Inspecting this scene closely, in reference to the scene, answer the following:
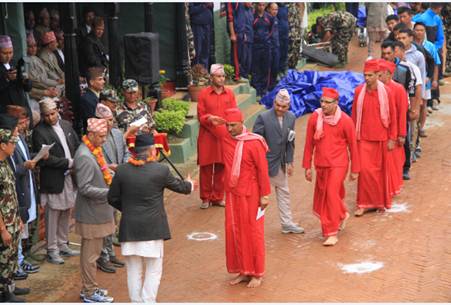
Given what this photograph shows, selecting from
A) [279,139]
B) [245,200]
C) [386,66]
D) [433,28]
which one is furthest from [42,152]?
[433,28]

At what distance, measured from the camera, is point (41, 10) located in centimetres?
1434

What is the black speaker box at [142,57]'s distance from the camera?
13234mm

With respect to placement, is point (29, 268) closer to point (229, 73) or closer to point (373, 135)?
point (373, 135)

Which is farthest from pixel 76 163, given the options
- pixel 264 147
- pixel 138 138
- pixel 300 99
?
pixel 300 99

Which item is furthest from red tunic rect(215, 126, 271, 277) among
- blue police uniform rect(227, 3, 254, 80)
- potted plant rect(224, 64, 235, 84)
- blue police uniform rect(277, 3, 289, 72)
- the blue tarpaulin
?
blue police uniform rect(277, 3, 289, 72)

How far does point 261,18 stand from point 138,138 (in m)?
10.4

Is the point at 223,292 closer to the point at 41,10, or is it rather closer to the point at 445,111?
the point at 41,10

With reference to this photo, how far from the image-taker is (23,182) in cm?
875

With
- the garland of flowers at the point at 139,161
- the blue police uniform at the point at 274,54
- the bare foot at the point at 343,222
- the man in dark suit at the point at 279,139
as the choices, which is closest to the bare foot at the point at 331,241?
the bare foot at the point at 343,222

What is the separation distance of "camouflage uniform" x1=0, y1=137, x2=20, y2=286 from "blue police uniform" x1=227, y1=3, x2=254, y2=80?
9.86 m

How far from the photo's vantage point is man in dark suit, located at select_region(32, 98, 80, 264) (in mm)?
9219

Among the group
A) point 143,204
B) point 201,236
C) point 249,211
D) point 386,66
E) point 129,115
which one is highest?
point 386,66

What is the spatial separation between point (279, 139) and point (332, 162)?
0.67m

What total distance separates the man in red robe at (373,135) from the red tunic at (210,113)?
1.62 meters
